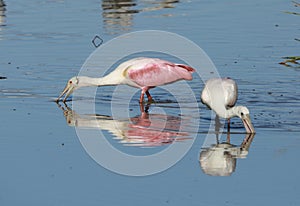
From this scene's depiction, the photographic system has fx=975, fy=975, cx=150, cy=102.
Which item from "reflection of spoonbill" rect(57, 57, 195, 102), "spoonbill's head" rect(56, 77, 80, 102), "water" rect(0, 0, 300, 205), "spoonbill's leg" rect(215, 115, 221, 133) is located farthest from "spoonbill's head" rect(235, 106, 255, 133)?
"spoonbill's head" rect(56, 77, 80, 102)

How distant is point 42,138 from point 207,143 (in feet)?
5.66

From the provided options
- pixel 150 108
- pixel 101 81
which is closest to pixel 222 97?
pixel 150 108

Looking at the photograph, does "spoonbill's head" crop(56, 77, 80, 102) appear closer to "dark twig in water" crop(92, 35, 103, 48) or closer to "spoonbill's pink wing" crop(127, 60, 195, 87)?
"spoonbill's pink wing" crop(127, 60, 195, 87)

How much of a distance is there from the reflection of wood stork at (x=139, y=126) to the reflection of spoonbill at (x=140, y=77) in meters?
0.58

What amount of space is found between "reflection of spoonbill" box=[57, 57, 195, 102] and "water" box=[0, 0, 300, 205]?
260 millimetres

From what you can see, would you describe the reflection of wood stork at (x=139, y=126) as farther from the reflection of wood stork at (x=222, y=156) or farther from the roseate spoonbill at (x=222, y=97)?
the reflection of wood stork at (x=222, y=156)

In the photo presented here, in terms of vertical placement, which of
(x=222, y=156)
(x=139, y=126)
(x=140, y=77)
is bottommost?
(x=222, y=156)

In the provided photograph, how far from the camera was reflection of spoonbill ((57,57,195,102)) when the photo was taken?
12.6 metres

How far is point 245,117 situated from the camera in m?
10.6

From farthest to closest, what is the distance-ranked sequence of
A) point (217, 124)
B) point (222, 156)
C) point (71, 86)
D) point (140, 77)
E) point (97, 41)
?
point (97, 41), point (71, 86), point (140, 77), point (217, 124), point (222, 156)

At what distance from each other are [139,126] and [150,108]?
1.10 metres

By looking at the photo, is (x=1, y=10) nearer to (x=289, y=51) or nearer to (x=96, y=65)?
(x=96, y=65)

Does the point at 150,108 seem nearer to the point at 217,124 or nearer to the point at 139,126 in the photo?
the point at 139,126

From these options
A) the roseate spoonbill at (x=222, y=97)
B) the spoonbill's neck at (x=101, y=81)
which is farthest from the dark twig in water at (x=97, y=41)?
the roseate spoonbill at (x=222, y=97)
